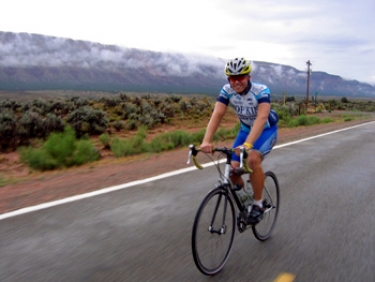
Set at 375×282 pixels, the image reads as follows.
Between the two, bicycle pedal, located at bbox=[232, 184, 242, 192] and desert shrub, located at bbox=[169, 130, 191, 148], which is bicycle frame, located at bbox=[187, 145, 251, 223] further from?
desert shrub, located at bbox=[169, 130, 191, 148]

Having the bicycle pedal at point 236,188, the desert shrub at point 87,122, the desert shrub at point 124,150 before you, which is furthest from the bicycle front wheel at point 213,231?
the desert shrub at point 87,122

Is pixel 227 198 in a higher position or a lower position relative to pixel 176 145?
higher

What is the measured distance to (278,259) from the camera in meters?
4.34

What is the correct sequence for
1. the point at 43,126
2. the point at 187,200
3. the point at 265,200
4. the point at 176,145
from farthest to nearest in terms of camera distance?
the point at 43,126, the point at 176,145, the point at 187,200, the point at 265,200

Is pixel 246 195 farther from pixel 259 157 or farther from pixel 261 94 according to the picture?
pixel 261 94

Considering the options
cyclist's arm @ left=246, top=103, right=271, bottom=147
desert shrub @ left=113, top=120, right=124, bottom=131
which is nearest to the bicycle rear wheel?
cyclist's arm @ left=246, top=103, right=271, bottom=147

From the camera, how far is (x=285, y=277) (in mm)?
3918

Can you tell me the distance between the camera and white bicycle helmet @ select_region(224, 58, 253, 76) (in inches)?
162

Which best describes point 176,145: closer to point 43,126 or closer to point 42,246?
point 43,126

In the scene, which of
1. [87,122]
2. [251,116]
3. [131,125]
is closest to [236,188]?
→ [251,116]

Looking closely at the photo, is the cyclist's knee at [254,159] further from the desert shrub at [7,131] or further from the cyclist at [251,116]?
the desert shrub at [7,131]

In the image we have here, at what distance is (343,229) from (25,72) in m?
169

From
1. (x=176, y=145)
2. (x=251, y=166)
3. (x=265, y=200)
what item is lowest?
(x=176, y=145)

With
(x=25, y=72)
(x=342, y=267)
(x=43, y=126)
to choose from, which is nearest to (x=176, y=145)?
(x=43, y=126)
